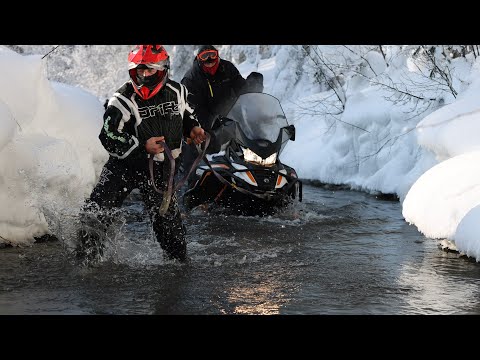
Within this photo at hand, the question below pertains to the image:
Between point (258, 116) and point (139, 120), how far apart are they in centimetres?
381

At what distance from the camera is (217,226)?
8.53 m

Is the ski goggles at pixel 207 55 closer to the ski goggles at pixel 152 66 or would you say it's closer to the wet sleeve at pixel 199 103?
the wet sleeve at pixel 199 103

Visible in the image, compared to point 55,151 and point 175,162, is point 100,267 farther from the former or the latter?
point 55,151

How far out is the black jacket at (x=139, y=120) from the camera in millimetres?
5797

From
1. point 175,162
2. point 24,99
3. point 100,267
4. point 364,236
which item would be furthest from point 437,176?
point 24,99

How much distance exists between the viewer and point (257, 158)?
29.7 ft

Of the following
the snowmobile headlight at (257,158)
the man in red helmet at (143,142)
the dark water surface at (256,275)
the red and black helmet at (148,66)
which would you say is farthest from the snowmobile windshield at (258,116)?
the red and black helmet at (148,66)

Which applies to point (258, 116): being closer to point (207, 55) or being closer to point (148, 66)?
point (207, 55)

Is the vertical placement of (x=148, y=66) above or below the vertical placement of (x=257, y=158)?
above

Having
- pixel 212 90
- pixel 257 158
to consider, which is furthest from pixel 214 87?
pixel 257 158

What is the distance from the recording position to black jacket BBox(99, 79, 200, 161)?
5.80 meters

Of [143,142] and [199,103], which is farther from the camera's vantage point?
[199,103]

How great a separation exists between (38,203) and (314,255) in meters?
2.66

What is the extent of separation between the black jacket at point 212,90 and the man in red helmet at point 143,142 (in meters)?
3.88
